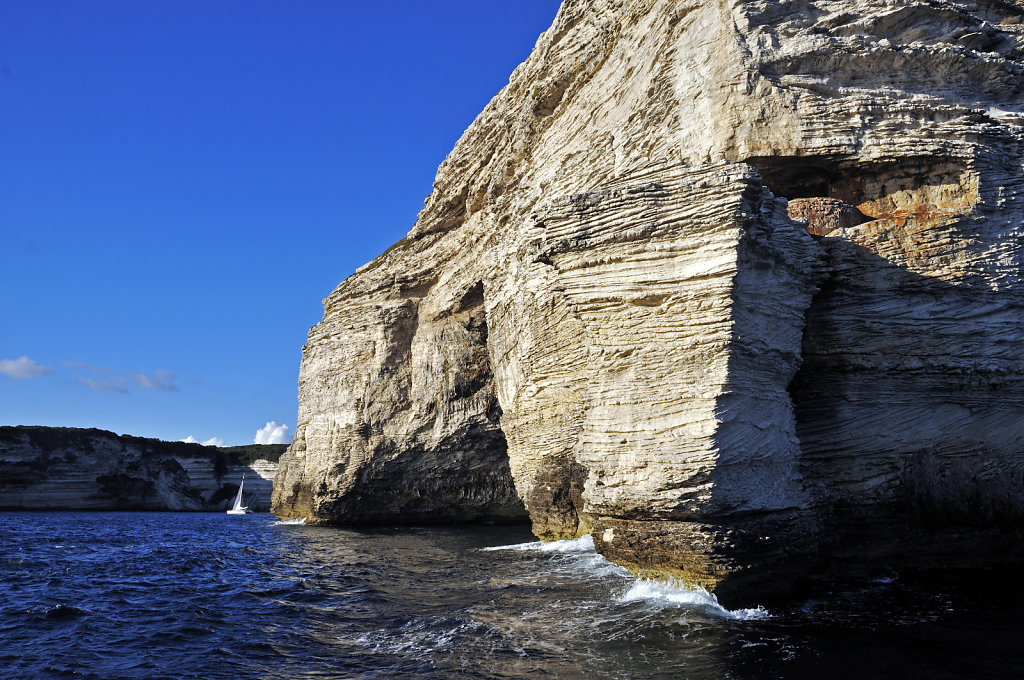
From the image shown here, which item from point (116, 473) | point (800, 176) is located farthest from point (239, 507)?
point (800, 176)

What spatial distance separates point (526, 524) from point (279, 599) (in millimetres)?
19682

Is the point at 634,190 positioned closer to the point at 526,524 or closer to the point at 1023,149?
the point at 1023,149

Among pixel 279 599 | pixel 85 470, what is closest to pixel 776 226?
pixel 279 599

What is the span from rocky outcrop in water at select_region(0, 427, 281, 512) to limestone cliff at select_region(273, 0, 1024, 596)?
192 ft

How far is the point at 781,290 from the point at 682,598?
522 centimetres

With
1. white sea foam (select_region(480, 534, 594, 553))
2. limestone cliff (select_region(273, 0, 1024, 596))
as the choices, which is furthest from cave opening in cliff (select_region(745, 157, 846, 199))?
white sea foam (select_region(480, 534, 594, 553))

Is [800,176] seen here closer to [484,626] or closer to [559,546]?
[484,626]

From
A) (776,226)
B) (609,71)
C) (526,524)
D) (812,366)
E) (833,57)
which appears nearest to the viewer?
(776,226)

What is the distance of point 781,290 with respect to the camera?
34.9 feet

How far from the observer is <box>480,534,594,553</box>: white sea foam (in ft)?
59.4

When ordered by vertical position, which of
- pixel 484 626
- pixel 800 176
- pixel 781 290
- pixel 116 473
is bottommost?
pixel 484 626

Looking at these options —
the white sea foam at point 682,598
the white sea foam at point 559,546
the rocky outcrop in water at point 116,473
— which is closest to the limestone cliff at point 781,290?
the white sea foam at point 682,598

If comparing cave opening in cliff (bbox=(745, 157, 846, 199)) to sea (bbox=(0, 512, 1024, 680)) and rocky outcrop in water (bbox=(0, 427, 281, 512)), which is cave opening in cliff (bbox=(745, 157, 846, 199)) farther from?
→ rocky outcrop in water (bbox=(0, 427, 281, 512))

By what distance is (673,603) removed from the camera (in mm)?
10211
